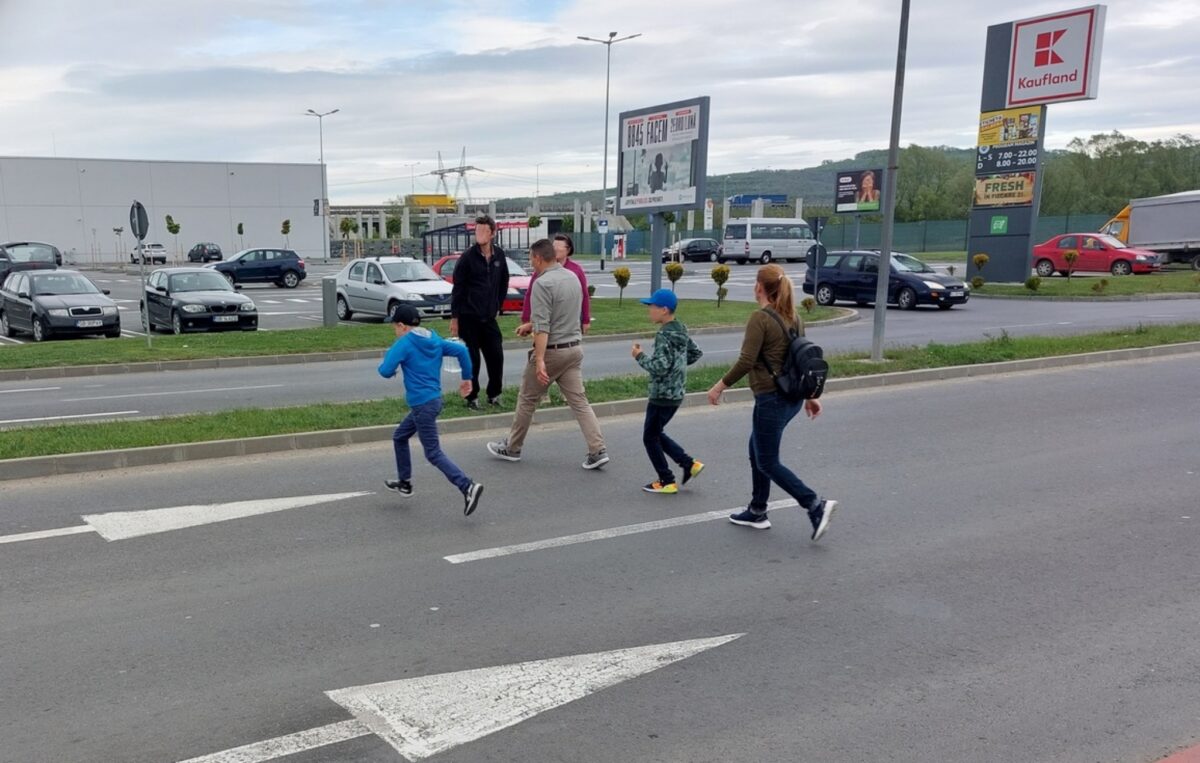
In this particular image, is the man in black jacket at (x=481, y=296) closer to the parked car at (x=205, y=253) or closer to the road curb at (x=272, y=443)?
the road curb at (x=272, y=443)

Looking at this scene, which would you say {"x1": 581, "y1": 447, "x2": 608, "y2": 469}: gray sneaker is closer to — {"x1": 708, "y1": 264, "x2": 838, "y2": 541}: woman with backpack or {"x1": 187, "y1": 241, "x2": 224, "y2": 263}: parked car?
{"x1": 708, "y1": 264, "x2": 838, "y2": 541}: woman with backpack

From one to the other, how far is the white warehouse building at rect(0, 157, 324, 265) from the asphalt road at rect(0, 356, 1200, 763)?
236 ft

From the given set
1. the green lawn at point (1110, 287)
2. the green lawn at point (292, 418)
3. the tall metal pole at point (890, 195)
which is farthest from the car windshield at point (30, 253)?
the green lawn at point (1110, 287)

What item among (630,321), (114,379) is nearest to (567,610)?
(114,379)

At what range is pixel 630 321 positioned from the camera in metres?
21.6

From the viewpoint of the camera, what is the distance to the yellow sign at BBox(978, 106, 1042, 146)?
3175 cm

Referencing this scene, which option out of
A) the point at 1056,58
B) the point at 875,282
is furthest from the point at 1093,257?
the point at 875,282

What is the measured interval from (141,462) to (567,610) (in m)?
5.01

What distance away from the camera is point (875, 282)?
2748cm

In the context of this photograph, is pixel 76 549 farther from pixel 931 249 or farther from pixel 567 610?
pixel 931 249

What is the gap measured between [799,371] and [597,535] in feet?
5.70

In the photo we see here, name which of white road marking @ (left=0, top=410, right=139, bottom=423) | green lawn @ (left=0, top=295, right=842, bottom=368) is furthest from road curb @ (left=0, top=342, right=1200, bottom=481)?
green lawn @ (left=0, top=295, right=842, bottom=368)

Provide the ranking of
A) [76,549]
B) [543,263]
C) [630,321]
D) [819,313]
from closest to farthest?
[76,549]
[543,263]
[630,321]
[819,313]

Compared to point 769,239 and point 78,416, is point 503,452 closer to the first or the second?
point 78,416
